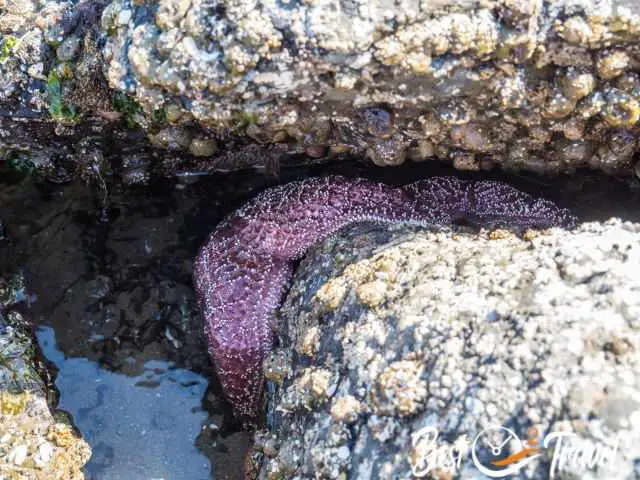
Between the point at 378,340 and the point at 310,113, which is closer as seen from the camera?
the point at 378,340

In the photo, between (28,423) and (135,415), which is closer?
(28,423)

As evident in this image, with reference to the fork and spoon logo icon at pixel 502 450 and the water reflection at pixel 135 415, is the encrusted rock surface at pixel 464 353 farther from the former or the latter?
the water reflection at pixel 135 415

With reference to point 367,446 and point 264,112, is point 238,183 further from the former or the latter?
point 367,446

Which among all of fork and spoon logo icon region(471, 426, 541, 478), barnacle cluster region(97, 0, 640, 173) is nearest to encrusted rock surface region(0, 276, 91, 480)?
barnacle cluster region(97, 0, 640, 173)

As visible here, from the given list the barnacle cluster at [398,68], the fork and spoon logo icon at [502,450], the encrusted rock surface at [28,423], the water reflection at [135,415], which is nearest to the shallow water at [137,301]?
the water reflection at [135,415]

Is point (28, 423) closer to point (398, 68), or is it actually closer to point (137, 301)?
point (137, 301)

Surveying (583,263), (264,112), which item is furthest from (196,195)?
(583,263)

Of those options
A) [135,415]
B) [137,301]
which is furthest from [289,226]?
[135,415]
